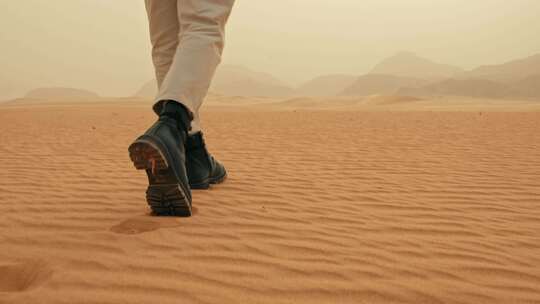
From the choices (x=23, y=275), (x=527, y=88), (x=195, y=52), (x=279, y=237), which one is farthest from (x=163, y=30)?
(x=527, y=88)

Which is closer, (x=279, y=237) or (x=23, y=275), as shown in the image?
(x=23, y=275)

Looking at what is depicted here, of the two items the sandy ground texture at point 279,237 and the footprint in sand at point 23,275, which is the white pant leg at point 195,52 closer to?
the sandy ground texture at point 279,237

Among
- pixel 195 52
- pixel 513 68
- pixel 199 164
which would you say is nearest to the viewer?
pixel 195 52

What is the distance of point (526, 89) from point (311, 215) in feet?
204

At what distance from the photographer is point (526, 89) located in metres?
54.5

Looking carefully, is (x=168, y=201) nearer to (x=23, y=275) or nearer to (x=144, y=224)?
(x=144, y=224)

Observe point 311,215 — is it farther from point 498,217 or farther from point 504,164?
point 504,164

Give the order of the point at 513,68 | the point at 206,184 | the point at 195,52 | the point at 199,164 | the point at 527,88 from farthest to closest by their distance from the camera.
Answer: the point at 513,68, the point at 527,88, the point at 206,184, the point at 199,164, the point at 195,52

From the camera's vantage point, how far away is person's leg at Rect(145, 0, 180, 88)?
2.13m

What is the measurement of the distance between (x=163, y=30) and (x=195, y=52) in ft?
1.52

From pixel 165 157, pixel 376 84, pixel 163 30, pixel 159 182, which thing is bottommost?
pixel 376 84

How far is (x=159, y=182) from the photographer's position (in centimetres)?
176

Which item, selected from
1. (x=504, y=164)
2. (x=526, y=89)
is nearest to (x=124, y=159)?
(x=504, y=164)

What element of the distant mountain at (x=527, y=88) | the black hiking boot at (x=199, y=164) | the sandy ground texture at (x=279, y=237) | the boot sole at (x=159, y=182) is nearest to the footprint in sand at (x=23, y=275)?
the sandy ground texture at (x=279, y=237)
